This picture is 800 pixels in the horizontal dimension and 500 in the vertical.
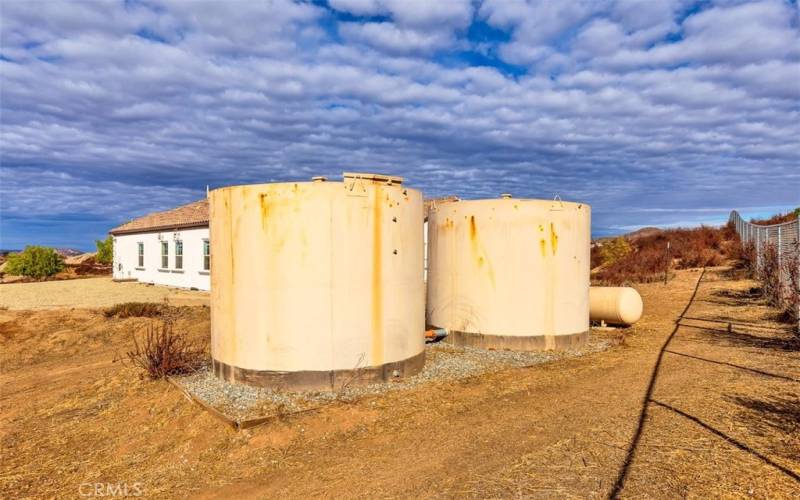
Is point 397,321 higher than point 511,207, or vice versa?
point 511,207

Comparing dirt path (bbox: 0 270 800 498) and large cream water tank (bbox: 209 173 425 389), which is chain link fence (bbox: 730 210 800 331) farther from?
large cream water tank (bbox: 209 173 425 389)

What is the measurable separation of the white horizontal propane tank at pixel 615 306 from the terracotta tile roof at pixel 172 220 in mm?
16731

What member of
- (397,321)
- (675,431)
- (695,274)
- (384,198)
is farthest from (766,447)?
(695,274)

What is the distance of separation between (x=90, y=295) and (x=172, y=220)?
5342 millimetres

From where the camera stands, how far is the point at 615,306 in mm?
13469

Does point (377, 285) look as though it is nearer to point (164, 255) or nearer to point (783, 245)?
point (783, 245)

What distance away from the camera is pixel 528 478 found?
5086mm

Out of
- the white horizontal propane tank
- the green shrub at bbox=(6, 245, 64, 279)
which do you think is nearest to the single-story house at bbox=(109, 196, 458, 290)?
the white horizontal propane tank

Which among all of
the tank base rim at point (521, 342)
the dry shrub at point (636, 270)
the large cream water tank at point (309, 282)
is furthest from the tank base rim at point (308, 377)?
the dry shrub at point (636, 270)

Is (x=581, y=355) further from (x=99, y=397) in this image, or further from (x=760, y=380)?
(x=99, y=397)

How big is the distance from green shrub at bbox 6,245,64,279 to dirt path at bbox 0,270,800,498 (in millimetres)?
33598

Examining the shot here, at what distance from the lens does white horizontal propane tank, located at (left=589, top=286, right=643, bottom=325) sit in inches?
530

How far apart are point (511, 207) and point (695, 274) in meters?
17.6

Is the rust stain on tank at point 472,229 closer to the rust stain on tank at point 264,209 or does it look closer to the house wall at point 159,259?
the rust stain on tank at point 264,209
